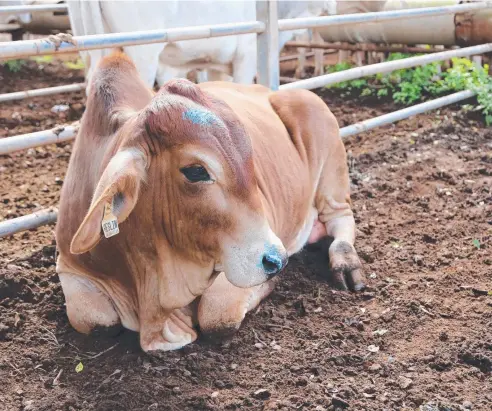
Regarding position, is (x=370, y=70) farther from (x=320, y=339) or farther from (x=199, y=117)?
(x=199, y=117)

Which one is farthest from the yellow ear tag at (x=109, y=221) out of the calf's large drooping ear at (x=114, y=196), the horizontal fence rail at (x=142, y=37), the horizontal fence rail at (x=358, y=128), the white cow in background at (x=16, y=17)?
the white cow in background at (x=16, y=17)

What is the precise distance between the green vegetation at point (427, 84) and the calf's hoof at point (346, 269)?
12.3 ft

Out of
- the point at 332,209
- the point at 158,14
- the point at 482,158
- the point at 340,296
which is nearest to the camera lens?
the point at 340,296

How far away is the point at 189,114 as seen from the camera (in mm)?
2393

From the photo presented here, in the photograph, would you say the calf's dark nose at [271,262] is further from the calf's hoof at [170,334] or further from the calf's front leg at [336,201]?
the calf's front leg at [336,201]

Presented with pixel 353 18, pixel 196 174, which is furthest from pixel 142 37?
pixel 353 18

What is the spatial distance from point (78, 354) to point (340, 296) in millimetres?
1228

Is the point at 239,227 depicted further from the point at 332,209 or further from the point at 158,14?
the point at 158,14

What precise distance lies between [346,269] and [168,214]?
1.23m

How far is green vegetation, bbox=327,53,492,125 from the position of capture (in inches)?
279

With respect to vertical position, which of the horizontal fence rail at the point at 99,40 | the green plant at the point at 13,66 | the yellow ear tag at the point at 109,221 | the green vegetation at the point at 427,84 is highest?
the horizontal fence rail at the point at 99,40

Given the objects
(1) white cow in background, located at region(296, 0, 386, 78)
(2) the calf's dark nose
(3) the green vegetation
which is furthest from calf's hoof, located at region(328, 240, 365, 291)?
(1) white cow in background, located at region(296, 0, 386, 78)

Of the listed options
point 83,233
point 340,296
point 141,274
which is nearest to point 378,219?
point 340,296

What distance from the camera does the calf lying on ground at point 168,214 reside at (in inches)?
93.1
